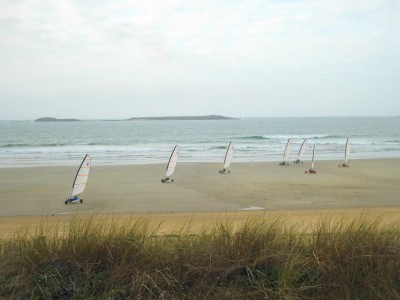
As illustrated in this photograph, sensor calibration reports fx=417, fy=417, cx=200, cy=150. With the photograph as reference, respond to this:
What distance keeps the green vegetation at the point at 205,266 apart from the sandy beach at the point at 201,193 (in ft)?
12.5

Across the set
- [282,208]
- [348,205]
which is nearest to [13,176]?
[282,208]

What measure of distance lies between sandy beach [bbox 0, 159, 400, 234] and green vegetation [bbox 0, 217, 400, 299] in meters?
3.80

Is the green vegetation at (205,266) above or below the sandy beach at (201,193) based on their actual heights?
above

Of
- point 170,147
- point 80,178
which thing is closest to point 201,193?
point 80,178

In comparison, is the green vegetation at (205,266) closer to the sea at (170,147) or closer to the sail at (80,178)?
the sail at (80,178)

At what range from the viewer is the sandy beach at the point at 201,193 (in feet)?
33.8

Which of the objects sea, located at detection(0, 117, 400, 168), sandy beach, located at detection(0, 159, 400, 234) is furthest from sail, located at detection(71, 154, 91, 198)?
sea, located at detection(0, 117, 400, 168)

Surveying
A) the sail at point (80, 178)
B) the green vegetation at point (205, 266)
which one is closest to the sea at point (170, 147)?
the sail at point (80, 178)

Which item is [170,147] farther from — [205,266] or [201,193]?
[205,266]

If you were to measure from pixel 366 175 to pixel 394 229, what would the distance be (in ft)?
48.0

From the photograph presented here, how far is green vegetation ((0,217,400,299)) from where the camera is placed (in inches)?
140

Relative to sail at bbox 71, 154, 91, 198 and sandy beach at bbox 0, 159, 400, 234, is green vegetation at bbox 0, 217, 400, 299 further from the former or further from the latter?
sail at bbox 71, 154, 91, 198

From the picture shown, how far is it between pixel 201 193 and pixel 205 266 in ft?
32.9

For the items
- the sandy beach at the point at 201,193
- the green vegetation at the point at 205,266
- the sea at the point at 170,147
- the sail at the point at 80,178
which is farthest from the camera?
the sea at the point at 170,147
